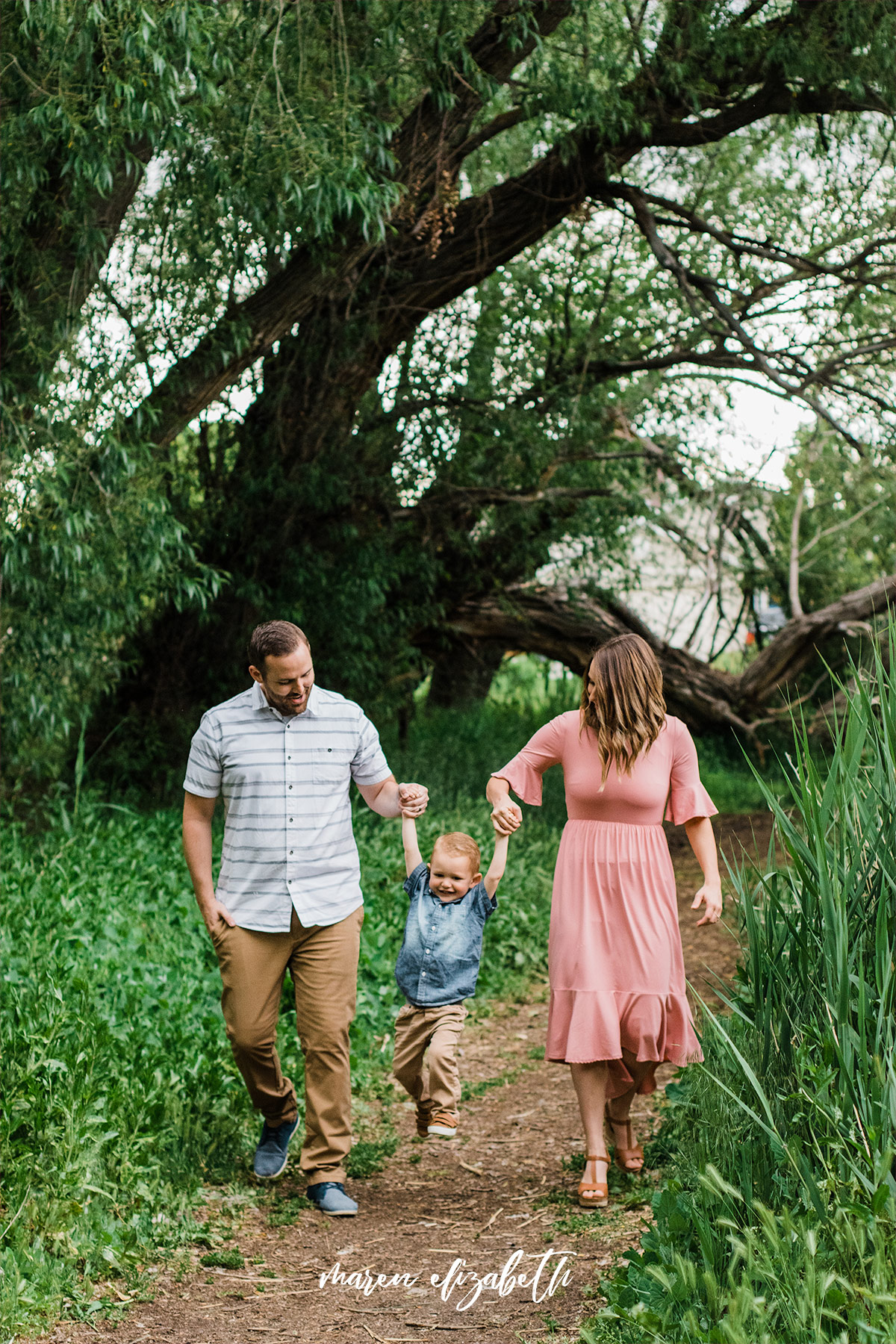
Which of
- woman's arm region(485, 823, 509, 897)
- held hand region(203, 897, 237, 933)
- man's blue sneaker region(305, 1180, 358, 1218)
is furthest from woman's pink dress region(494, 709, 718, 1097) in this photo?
held hand region(203, 897, 237, 933)

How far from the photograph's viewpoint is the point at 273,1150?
4.84 m

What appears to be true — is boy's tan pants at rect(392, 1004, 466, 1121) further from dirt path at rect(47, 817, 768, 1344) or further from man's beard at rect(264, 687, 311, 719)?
man's beard at rect(264, 687, 311, 719)

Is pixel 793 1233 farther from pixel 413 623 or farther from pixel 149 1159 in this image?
pixel 413 623

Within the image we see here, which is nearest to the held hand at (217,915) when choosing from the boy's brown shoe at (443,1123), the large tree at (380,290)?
the boy's brown shoe at (443,1123)

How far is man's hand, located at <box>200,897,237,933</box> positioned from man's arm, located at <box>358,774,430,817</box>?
0.62m

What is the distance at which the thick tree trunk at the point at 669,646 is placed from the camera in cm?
1327

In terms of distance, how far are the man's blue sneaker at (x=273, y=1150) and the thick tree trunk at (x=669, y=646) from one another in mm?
8580

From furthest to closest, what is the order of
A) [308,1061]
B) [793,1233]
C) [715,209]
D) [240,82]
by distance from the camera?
[715,209]
[240,82]
[308,1061]
[793,1233]

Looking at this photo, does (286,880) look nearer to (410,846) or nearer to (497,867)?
(410,846)

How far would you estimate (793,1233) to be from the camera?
9.12 ft

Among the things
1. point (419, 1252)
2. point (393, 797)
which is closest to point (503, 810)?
point (393, 797)

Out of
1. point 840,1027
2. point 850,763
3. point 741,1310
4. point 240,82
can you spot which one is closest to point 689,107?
point 240,82

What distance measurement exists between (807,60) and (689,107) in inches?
42.1

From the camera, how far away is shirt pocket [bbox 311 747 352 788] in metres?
Result: 4.56
